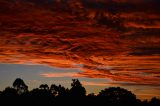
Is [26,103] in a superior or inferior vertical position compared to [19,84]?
inferior

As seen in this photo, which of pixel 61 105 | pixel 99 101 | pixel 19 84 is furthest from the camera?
pixel 19 84

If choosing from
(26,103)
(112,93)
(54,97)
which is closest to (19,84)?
(54,97)

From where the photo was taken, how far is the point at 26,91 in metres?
91.2

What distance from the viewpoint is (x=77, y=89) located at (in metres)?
90.4

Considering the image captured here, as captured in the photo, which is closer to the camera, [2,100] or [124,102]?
[2,100]

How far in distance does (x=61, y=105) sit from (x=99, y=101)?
474 inches

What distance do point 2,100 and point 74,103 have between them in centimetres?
1488

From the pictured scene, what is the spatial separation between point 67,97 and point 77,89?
5.31 metres

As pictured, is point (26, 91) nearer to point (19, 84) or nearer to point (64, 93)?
point (19, 84)

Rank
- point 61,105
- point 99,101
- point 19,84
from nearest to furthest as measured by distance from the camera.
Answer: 1. point 61,105
2. point 99,101
3. point 19,84

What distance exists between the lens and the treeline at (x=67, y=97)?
80125mm

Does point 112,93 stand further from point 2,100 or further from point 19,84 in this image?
point 2,100

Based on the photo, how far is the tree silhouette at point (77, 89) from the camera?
3467 inches

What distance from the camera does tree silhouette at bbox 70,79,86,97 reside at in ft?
289
